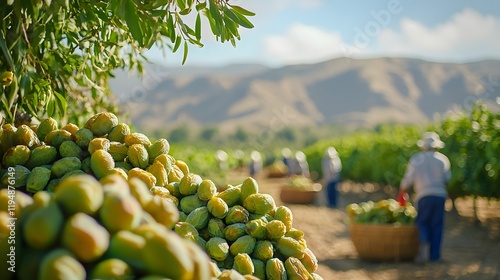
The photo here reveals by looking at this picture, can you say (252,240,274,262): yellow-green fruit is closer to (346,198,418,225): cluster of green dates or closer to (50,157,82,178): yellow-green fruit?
(50,157,82,178): yellow-green fruit

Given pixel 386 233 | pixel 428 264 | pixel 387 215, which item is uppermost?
pixel 387 215

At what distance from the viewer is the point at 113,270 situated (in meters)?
1.44

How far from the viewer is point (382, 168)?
21750 millimetres

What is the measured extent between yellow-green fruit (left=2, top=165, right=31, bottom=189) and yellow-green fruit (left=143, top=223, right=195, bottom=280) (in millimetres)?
1261

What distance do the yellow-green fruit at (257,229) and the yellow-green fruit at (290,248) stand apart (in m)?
0.09

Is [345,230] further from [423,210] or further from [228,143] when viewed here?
[228,143]

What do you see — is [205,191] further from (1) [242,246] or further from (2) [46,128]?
(2) [46,128]

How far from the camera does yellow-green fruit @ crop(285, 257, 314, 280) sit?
8.27 ft

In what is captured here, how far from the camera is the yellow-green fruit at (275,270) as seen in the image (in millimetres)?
2475

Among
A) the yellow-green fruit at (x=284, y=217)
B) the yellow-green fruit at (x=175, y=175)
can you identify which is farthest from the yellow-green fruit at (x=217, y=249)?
the yellow-green fruit at (x=175, y=175)

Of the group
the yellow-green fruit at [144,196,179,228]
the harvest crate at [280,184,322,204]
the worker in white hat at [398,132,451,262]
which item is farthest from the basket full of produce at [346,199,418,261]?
the harvest crate at [280,184,322,204]

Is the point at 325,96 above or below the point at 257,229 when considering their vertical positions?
below

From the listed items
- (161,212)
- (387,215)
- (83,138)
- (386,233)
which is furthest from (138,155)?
(387,215)

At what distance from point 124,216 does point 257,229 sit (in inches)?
45.1
